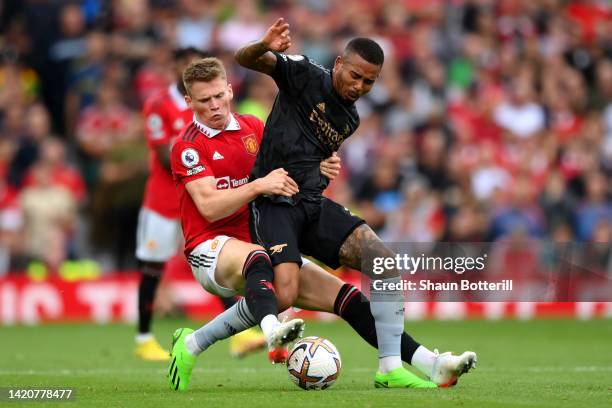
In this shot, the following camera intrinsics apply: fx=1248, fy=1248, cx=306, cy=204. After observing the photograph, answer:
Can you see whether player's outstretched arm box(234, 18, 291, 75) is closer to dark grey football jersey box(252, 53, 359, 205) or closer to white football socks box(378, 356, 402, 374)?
dark grey football jersey box(252, 53, 359, 205)

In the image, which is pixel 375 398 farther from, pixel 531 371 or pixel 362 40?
pixel 531 371

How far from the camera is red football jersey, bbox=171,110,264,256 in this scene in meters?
8.55

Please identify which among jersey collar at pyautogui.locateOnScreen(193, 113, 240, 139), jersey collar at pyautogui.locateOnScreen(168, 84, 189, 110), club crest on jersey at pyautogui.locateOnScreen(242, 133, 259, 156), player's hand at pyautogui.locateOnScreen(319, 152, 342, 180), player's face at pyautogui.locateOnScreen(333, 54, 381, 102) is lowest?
player's hand at pyautogui.locateOnScreen(319, 152, 342, 180)

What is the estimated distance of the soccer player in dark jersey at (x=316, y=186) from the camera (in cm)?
820

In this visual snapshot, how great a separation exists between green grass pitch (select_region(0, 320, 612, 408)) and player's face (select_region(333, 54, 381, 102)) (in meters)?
1.97

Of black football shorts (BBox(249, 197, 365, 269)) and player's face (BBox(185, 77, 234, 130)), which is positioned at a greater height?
player's face (BBox(185, 77, 234, 130))

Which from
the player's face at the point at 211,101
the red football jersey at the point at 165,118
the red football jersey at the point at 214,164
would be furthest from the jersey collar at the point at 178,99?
the player's face at the point at 211,101

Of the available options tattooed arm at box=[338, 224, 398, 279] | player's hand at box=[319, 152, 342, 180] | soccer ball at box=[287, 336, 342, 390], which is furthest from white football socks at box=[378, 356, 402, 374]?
player's hand at box=[319, 152, 342, 180]

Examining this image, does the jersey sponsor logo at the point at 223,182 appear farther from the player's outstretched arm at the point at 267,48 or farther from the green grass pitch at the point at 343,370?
the green grass pitch at the point at 343,370

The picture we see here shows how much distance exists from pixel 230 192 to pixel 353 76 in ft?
3.67

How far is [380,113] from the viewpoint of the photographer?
19.6 metres

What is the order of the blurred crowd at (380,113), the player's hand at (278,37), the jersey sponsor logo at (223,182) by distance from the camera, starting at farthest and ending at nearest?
1. the blurred crowd at (380,113)
2. the jersey sponsor logo at (223,182)
3. the player's hand at (278,37)

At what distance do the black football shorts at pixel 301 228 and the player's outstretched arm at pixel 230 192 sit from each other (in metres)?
0.21

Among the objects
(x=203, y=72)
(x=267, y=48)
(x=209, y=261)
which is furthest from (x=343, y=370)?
(x=267, y=48)
